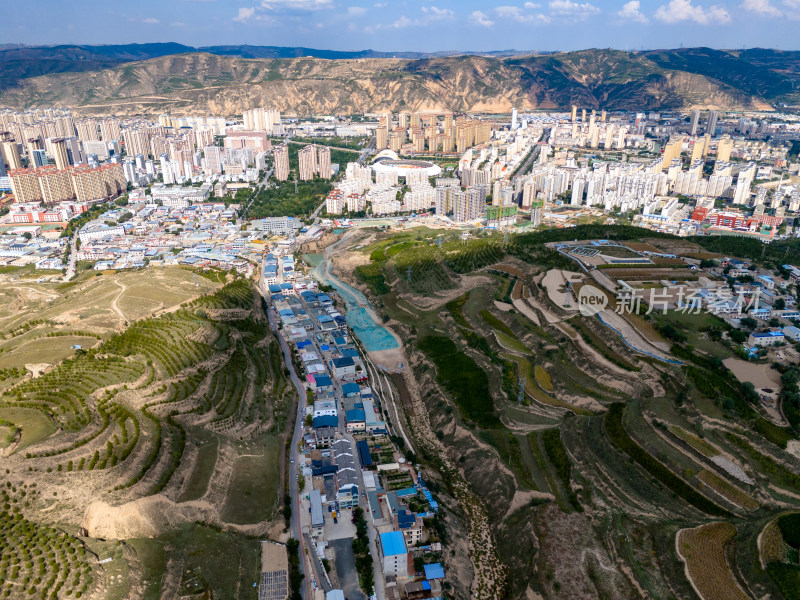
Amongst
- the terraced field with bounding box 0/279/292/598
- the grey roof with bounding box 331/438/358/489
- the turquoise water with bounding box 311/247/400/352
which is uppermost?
the terraced field with bounding box 0/279/292/598

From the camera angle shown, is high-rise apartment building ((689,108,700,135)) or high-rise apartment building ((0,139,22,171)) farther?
high-rise apartment building ((689,108,700,135))

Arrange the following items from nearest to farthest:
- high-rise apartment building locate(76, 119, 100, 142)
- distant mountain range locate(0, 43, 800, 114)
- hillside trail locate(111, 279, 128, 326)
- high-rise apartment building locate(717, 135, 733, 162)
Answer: hillside trail locate(111, 279, 128, 326) < high-rise apartment building locate(717, 135, 733, 162) < high-rise apartment building locate(76, 119, 100, 142) < distant mountain range locate(0, 43, 800, 114)

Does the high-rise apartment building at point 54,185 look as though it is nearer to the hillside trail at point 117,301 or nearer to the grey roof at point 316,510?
the hillside trail at point 117,301

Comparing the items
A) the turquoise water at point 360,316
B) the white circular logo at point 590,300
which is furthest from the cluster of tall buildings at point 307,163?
the white circular logo at point 590,300

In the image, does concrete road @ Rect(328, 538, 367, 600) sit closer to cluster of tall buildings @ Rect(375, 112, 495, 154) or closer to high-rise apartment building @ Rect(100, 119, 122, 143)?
cluster of tall buildings @ Rect(375, 112, 495, 154)

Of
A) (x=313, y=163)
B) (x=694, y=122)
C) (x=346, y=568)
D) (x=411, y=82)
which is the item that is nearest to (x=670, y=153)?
(x=694, y=122)

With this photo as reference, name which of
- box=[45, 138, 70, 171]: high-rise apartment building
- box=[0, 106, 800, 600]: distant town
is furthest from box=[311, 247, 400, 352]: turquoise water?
Result: box=[45, 138, 70, 171]: high-rise apartment building

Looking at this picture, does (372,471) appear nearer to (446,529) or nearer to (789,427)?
(446,529)
